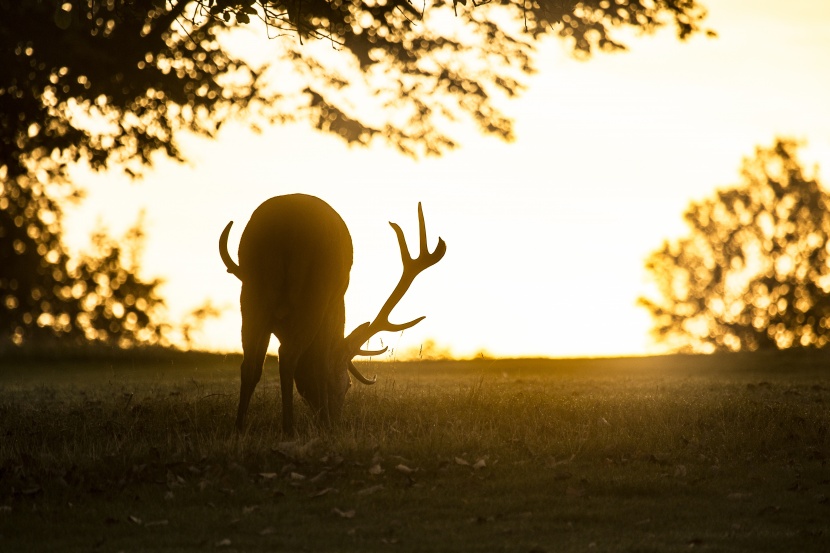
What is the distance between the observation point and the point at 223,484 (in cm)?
1162

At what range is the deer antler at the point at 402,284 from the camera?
581 inches

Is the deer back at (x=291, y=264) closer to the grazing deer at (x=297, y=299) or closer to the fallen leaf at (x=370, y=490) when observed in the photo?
the grazing deer at (x=297, y=299)

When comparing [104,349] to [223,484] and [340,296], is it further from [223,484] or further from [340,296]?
[223,484]

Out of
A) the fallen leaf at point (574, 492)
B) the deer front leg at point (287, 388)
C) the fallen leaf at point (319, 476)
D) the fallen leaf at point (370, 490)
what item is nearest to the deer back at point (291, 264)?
the deer front leg at point (287, 388)

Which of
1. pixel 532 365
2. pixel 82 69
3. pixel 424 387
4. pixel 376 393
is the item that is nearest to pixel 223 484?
pixel 376 393

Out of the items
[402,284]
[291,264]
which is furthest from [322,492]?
[402,284]

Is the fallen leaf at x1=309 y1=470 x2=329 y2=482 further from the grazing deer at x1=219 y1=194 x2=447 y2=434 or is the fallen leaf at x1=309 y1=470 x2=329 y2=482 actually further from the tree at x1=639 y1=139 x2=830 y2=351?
the tree at x1=639 y1=139 x2=830 y2=351

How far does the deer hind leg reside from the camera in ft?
45.0

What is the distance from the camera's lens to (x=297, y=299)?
547 inches

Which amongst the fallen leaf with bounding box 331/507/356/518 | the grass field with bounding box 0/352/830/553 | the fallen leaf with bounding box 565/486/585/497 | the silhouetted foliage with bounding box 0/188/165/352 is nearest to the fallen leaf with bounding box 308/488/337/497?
the grass field with bounding box 0/352/830/553

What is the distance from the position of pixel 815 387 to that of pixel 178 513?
13.5 m

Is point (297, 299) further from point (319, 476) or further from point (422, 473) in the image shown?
point (422, 473)

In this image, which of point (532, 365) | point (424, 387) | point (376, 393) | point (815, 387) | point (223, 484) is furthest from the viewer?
point (532, 365)

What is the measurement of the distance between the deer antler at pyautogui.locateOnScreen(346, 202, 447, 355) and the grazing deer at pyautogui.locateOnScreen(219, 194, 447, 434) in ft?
0.13
